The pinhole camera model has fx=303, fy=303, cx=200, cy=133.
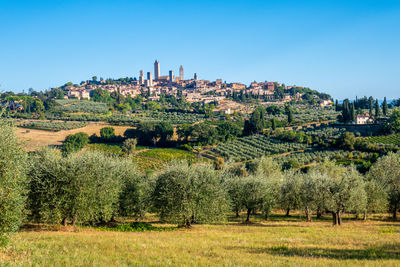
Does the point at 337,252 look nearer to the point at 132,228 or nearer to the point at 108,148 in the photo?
the point at 132,228

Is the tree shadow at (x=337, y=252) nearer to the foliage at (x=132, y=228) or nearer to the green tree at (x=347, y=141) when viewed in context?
the foliage at (x=132, y=228)

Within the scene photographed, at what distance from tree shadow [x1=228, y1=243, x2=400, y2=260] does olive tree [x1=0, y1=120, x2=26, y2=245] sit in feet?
32.5

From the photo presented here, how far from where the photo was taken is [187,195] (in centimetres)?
2306

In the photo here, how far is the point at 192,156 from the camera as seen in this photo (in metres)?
70.4

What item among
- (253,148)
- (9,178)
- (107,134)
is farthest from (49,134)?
(9,178)

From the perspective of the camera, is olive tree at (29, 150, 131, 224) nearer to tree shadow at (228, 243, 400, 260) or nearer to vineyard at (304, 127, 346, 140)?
tree shadow at (228, 243, 400, 260)

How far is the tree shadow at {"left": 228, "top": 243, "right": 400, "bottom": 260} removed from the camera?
1282cm

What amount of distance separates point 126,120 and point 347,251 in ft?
310

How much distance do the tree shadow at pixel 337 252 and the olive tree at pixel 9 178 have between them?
32.5 ft

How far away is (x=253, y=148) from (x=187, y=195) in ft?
173

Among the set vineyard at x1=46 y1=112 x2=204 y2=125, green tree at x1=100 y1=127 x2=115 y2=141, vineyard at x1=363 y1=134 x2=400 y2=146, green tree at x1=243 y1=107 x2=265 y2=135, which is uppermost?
vineyard at x1=46 y1=112 x2=204 y2=125

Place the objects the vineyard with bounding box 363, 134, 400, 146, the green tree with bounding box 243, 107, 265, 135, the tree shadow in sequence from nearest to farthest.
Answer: the tree shadow, the vineyard with bounding box 363, 134, 400, 146, the green tree with bounding box 243, 107, 265, 135

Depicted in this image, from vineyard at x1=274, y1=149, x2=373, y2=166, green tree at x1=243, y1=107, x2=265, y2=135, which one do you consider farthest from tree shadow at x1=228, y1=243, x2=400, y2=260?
green tree at x1=243, y1=107, x2=265, y2=135

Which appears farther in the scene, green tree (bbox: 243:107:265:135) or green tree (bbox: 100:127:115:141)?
green tree (bbox: 243:107:265:135)
